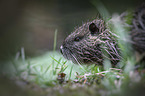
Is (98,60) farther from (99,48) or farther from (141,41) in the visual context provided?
(141,41)

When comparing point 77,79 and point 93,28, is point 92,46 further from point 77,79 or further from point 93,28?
point 77,79

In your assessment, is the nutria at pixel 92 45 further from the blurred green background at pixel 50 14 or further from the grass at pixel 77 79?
the blurred green background at pixel 50 14

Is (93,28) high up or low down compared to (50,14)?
down

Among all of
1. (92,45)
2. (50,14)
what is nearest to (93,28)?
(92,45)

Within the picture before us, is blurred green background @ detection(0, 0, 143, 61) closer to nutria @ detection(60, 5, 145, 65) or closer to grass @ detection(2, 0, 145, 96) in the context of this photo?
nutria @ detection(60, 5, 145, 65)

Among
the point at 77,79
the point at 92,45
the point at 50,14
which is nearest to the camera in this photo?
the point at 77,79

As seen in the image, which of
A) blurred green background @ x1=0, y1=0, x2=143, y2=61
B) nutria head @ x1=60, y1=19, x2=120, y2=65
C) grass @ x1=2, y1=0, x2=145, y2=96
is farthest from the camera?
blurred green background @ x1=0, y1=0, x2=143, y2=61

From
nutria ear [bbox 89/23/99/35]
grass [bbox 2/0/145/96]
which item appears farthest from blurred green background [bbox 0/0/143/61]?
grass [bbox 2/0/145/96]

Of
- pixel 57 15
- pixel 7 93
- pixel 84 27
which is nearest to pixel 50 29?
pixel 57 15
